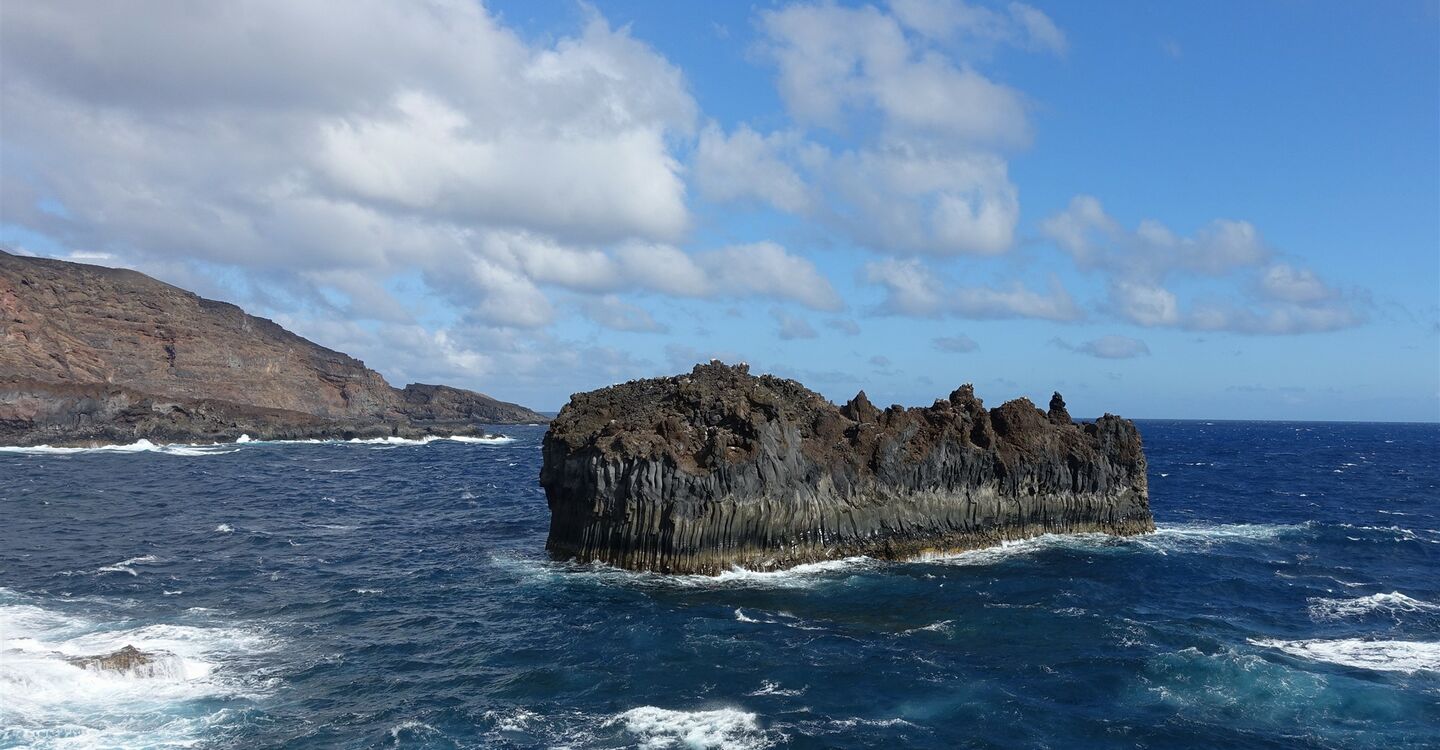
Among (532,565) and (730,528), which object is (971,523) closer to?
(730,528)

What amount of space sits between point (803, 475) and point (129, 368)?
160422mm

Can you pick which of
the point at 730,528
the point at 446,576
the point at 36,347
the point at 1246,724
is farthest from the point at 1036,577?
the point at 36,347

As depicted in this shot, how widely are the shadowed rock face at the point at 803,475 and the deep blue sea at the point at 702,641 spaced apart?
6.28 ft

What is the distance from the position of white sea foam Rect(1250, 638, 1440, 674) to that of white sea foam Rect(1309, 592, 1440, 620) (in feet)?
13.1

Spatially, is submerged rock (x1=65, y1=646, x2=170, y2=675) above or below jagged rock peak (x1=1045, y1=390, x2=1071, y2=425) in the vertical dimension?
below

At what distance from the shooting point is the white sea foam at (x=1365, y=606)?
38.6 m

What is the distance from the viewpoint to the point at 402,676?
30.1 meters

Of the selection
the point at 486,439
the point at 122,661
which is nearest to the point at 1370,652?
the point at 122,661

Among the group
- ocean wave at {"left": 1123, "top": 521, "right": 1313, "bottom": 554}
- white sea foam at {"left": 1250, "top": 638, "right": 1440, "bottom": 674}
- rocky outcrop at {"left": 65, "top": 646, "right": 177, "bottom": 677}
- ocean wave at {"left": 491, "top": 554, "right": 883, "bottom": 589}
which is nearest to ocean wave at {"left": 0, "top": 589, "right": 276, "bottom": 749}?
rocky outcrop at {"left": 65, "top": 646, "right": 177, "bottom": 677}

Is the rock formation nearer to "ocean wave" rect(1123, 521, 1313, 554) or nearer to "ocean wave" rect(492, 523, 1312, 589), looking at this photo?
"ocean wave" rect(492, 523, 1312, 589)

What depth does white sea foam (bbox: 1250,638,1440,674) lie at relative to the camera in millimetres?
31625

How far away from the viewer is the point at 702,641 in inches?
1300

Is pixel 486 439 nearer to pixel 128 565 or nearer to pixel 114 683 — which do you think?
pixel 128 565

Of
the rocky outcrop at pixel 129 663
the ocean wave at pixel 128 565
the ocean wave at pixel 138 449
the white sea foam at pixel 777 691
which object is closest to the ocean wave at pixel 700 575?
the white sea foam at pixel 777 691
